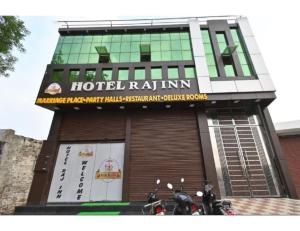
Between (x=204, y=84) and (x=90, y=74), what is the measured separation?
7931 millimetres

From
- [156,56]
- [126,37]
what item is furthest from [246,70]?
[126,37]

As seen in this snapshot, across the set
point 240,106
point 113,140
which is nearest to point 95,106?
point 113,140

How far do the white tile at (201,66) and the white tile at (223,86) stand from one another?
938 millimetres

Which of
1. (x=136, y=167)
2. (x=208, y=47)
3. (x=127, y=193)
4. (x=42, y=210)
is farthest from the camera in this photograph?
(x=208, y=47)

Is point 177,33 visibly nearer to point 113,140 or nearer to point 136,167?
point 113,140

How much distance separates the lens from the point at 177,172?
9.47m

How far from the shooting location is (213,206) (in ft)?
17.0

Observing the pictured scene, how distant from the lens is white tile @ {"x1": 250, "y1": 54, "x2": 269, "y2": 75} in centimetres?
1116

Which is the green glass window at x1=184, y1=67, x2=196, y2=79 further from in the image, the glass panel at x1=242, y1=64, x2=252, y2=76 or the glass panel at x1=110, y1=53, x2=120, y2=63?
the glass panel at x1=110, y1=53, x2=120, y2=63

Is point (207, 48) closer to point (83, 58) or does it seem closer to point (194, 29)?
point (194, 29)

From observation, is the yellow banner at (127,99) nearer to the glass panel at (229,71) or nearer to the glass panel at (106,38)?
the glass panel at (229,71)

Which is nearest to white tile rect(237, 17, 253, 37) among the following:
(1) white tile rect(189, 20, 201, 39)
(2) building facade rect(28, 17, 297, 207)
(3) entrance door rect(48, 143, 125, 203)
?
(2) building facade rect(28, 17, 297, 207)

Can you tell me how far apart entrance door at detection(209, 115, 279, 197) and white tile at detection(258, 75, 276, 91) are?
1.97 meters

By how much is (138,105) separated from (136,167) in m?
3.84
